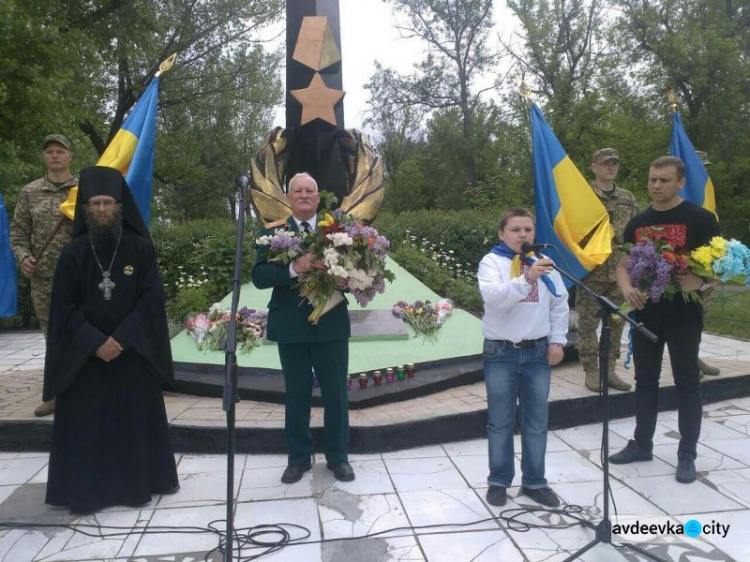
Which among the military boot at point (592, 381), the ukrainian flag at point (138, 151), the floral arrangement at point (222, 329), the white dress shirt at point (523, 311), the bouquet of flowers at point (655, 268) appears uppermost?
the ukrainian flag at point (138, 151)

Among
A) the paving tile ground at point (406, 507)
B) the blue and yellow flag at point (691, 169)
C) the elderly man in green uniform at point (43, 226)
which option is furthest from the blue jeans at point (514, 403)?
the elderly man in green uniform at point (43, 226)

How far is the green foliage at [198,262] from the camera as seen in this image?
7.83 meters

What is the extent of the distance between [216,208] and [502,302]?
2499 centimetres

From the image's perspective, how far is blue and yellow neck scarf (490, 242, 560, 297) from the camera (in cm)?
314

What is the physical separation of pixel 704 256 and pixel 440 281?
19.1 ft

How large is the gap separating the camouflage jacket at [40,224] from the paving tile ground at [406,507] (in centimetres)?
129

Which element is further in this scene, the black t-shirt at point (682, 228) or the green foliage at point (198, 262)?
the green foliage at point (198, 262)

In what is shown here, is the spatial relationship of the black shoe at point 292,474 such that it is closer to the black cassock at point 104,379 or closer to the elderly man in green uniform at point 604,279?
the black cassock at point 104,379

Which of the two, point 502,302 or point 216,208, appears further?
point 216,208

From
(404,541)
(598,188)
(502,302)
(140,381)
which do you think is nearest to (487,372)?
(502,302)

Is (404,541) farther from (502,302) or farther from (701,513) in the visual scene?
(701,513)

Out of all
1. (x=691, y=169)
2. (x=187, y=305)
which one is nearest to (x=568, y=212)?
(x=691, y=169)

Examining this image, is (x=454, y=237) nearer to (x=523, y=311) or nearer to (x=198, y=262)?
(x=198, y=262)

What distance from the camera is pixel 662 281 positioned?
356 cm
